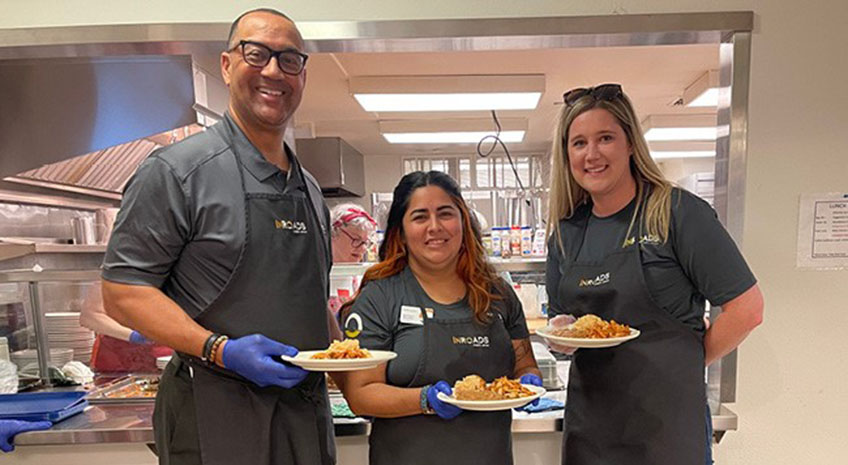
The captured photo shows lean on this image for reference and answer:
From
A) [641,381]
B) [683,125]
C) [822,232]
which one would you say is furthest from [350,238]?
[683,125]

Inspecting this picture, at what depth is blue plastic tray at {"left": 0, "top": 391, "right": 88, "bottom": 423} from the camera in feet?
5.80

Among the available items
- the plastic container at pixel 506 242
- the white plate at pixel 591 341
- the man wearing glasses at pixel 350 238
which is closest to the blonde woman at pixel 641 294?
the white plate at pixel 591 341

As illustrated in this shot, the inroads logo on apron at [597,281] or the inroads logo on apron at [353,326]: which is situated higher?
the inroads logo on apron at [597,281]

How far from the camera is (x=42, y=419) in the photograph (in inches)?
69.1

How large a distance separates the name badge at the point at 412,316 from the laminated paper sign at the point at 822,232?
4.79 feet

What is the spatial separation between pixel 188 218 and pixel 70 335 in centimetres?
180

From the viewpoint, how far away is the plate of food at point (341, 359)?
Answer: 1.05 m

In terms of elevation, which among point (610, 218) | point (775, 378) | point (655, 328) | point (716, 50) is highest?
point (716, 50)

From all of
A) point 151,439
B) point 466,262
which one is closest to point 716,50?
point 466,262

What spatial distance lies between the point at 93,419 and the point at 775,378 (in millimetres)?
2619

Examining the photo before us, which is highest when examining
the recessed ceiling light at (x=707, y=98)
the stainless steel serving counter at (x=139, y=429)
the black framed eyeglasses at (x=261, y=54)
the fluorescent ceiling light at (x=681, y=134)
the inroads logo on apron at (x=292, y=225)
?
the recessed ceiling light at (x=707, y=98)

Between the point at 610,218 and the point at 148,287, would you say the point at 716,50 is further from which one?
the point at 148,287

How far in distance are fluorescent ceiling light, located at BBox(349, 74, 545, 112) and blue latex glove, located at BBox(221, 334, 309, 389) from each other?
2.27 m

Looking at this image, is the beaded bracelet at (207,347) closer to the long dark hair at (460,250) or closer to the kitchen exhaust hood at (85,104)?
the long dark hair at (460,250)
